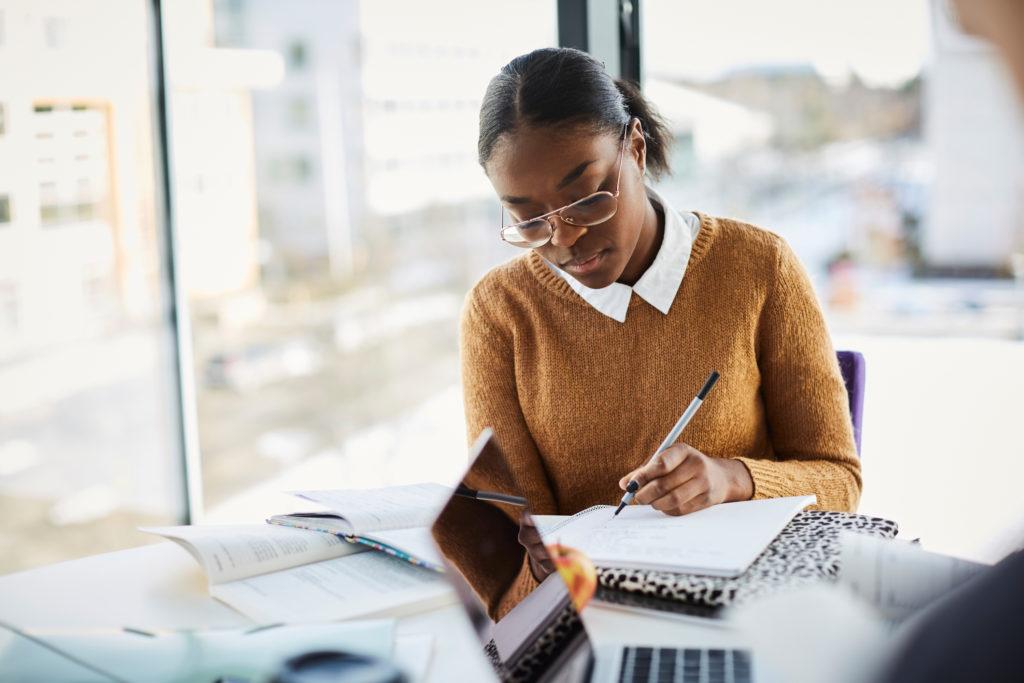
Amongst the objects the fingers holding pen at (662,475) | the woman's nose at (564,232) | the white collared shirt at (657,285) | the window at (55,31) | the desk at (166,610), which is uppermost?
the window at (55,31)

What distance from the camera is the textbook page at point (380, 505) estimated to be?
3.80 feet

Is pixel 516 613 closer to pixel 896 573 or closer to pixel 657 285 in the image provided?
pixel 896 573

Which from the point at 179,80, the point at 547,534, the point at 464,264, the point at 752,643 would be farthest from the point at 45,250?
the point at 464,264

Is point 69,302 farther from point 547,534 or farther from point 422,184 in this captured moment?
point 547,534

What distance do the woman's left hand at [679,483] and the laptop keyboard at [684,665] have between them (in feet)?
1.03

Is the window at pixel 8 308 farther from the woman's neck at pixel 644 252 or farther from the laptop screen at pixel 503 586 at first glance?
A: the laptop screen at pixel 503 586

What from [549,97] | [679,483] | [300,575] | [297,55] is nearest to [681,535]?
[679,483]

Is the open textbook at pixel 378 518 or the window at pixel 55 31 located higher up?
the window at pixel 55 31

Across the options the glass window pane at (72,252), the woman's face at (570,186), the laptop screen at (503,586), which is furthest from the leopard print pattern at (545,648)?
the glass window pane at (72,252)

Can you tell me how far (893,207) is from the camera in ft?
12.6

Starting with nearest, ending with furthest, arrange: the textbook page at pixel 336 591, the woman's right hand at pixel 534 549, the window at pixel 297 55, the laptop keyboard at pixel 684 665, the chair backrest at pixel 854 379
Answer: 1. the laptop keyboard at pixel 684 665
2. the woman's right hand at pixel 534 549
3. the textbook page at pixel 336 591
4. the chair backrest at pixel 854 379
5. the window at pixel 297 55

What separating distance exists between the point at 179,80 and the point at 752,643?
3009 mm

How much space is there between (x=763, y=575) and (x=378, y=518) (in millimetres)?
491

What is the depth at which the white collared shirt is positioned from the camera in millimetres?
1543
